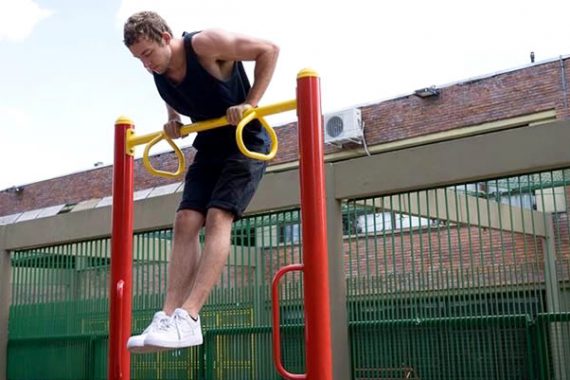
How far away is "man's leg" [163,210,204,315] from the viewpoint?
3045 millimetres

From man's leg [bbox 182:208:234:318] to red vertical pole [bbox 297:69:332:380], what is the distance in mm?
335

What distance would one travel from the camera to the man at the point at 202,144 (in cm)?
288

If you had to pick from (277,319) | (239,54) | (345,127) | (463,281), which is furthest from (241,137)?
(345,127)

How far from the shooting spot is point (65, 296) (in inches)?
319

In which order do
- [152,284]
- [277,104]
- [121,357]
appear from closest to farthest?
[277,104]
[121,357]
[152,284]

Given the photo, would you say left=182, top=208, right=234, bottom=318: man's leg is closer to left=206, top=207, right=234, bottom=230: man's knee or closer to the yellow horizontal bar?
left=206, top=207, right=234, bottom=230: man's knee

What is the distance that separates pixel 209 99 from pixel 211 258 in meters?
0.67

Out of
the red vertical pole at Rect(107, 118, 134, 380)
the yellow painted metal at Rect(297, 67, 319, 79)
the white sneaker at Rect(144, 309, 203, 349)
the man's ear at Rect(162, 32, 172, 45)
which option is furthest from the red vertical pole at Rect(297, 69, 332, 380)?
the red vertical pole at Rect(107, 118, 134, 380)

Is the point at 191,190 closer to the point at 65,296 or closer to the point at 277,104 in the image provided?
the point at 277,104

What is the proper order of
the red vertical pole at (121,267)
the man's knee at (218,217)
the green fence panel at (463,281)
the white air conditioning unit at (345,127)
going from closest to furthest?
the man's knee at (218,217) < the red vertical pole at (121,267) < the green fence panel at (463,281) < the white air conditioning unit at (345,127)

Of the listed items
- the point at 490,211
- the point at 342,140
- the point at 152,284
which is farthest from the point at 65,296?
the point at 342,140

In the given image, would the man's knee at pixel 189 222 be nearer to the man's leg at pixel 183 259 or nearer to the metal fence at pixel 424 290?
the man's leg at pixel 183 259

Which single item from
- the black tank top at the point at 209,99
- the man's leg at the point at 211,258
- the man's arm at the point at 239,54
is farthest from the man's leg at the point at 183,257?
the man's arm at the point at 239,54

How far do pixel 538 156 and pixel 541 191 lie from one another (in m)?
0.37
